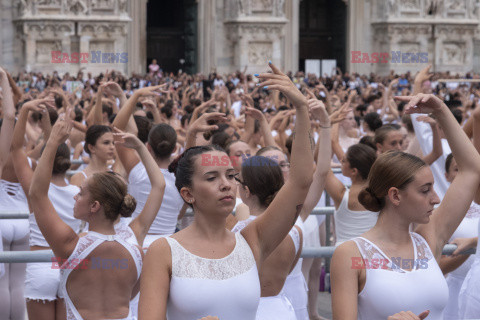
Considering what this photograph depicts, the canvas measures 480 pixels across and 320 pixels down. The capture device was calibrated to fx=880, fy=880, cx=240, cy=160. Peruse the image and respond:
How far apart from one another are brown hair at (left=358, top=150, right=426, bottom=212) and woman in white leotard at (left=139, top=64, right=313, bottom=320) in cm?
31

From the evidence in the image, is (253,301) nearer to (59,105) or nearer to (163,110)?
(163,110)

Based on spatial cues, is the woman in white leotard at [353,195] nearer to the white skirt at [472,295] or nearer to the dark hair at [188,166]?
the white skirt at [472,295]

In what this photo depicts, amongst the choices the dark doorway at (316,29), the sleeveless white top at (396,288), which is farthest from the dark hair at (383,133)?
the dark doorway at (316,29)

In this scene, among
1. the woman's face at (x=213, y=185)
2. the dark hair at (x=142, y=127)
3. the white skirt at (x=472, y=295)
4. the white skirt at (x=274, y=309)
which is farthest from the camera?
the dark hair at (x=142, y=127)

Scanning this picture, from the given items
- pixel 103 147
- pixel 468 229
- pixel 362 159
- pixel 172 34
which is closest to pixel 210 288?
pixel 362 159

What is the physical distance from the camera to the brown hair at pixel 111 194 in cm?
421

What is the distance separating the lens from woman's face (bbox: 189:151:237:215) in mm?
3387

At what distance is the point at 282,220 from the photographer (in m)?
3.45

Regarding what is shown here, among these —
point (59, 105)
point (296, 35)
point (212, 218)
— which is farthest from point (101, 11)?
point (212, 218)

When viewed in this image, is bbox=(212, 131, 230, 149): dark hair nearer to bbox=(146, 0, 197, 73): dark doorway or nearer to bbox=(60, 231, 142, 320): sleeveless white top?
bbox=(60, 231, 142, 320): sleeveless white top

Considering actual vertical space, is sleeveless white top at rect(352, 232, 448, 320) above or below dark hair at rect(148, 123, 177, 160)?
below

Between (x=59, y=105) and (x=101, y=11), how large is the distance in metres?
16.0

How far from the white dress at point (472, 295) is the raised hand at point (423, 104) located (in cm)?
105

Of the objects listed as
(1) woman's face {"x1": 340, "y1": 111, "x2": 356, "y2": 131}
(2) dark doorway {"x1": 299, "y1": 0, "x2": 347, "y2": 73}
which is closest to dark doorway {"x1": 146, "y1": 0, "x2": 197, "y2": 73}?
(2) dark doorway {"x1": 299, "y1": 0, "x2": 347, "y2": 73}
